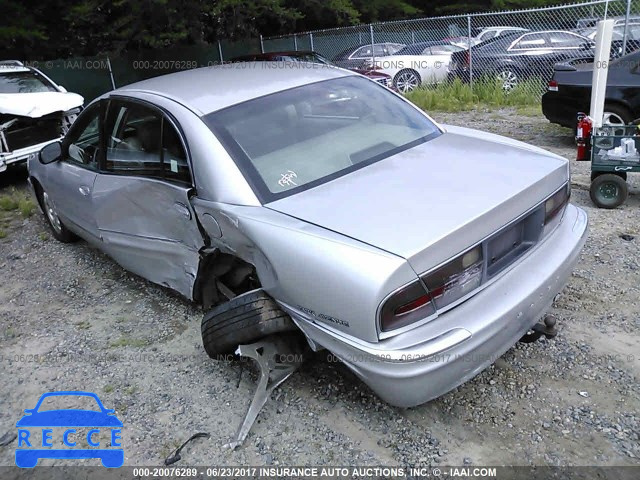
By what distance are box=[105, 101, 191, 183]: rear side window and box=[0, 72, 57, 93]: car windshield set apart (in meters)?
5.59

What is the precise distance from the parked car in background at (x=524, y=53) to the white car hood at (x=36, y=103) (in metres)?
8.19

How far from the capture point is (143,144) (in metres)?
3.49

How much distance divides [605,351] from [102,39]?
17.2 metres

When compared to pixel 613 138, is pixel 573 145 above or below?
below

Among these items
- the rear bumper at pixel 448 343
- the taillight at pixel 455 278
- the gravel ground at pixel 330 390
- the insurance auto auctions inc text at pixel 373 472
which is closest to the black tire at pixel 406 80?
the gravel ground at pixel 330 390

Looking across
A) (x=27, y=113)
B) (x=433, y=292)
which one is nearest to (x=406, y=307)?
(x=433, y=292)

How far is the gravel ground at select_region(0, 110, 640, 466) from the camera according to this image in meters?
2.54

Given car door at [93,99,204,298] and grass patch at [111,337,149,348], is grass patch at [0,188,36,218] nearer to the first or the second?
car door at [93,99,204,298]

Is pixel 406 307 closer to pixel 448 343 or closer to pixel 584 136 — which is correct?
pixel 448 343

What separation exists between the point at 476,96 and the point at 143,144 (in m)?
9.22

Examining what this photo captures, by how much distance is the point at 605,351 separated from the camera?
306 cm

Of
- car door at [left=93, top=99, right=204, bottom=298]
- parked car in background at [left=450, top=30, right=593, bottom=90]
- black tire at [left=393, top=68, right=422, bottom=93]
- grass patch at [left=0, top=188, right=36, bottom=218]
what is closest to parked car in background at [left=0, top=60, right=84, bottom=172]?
grass patch at [left=0, top=188, right=36, bottom=218]

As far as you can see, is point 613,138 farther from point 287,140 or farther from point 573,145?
point 287,140

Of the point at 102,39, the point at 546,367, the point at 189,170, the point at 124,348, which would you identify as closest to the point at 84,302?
the point at 124,348
